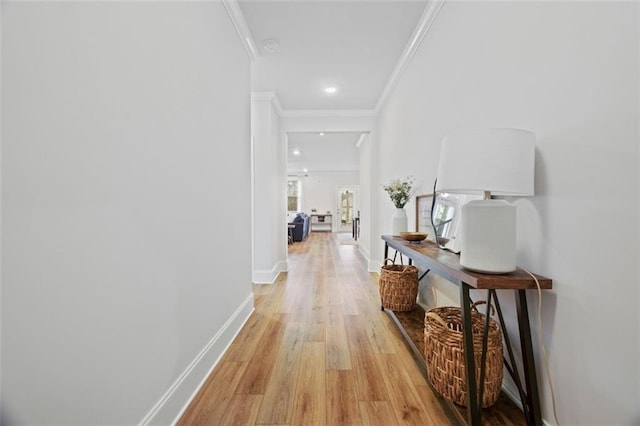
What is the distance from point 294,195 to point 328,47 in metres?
9.07

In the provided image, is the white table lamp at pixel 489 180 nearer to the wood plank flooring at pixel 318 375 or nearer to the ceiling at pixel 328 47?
the wood plank flooring at pixel 318 375

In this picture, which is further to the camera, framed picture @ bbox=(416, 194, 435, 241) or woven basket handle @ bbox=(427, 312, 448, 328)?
framed picture @ bbox=(416, 194, 435, 241)

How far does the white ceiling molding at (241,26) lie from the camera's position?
77.4 inches

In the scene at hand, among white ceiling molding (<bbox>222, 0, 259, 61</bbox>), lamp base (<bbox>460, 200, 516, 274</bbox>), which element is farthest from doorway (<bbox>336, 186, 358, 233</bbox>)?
lamp base (<bbox>460, 200, 516, 274</bbox>)

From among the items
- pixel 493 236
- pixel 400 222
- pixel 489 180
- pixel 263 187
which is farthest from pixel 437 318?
pixel 263 187

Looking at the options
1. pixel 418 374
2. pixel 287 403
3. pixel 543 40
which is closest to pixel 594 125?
pixel 543 40

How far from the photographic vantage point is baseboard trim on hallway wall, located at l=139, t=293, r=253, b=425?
1.15 meters

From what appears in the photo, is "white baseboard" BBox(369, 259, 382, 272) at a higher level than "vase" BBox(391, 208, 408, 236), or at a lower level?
lower

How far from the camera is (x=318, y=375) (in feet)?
5.24

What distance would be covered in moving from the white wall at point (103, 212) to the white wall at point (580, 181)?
164cm

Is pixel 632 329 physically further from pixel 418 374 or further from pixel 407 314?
pixel 407 314

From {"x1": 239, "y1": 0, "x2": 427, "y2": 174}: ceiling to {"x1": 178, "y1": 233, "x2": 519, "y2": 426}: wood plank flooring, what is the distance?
2596 mm

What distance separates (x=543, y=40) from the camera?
3.65 feet

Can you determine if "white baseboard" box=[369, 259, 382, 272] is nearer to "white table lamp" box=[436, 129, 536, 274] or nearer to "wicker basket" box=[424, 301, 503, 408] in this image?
"wicker basket" box=[424, 301, 503, 408]
